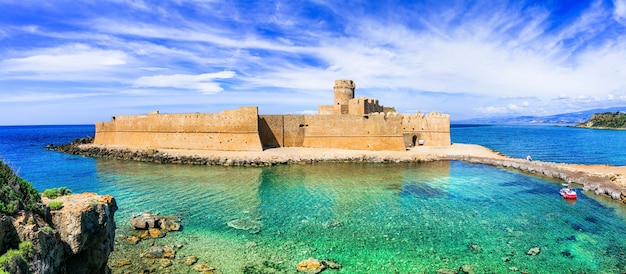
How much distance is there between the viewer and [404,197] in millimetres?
13289

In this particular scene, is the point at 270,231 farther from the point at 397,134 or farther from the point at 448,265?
the point at 397,134

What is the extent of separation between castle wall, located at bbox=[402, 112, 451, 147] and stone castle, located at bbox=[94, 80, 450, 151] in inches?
144

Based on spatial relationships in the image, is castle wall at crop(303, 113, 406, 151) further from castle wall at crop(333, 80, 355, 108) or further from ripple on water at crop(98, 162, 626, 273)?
ripple on water at crop(98, 162, 626, 273)

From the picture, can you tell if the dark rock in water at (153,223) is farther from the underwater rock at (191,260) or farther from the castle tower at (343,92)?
the castle tower at (343,92)

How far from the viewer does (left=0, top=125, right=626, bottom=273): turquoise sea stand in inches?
306

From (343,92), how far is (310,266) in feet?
72.0

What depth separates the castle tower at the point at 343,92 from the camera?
28.2m

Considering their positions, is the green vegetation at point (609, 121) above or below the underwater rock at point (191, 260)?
above

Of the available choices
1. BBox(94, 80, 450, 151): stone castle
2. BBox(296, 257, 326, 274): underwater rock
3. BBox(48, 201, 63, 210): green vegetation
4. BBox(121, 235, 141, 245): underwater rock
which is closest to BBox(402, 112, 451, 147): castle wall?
BBox(94, 80, 450, 151): stone castle

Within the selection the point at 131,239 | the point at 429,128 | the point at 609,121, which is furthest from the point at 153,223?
the point at 609,121

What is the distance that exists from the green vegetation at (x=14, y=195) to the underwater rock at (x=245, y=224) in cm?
560

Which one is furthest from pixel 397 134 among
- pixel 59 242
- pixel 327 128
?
pixel 59 242

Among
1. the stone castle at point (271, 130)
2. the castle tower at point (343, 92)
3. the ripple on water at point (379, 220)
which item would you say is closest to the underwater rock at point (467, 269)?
the ripple on water at point (379, 220)

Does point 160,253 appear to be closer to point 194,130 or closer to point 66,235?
point 66,235
